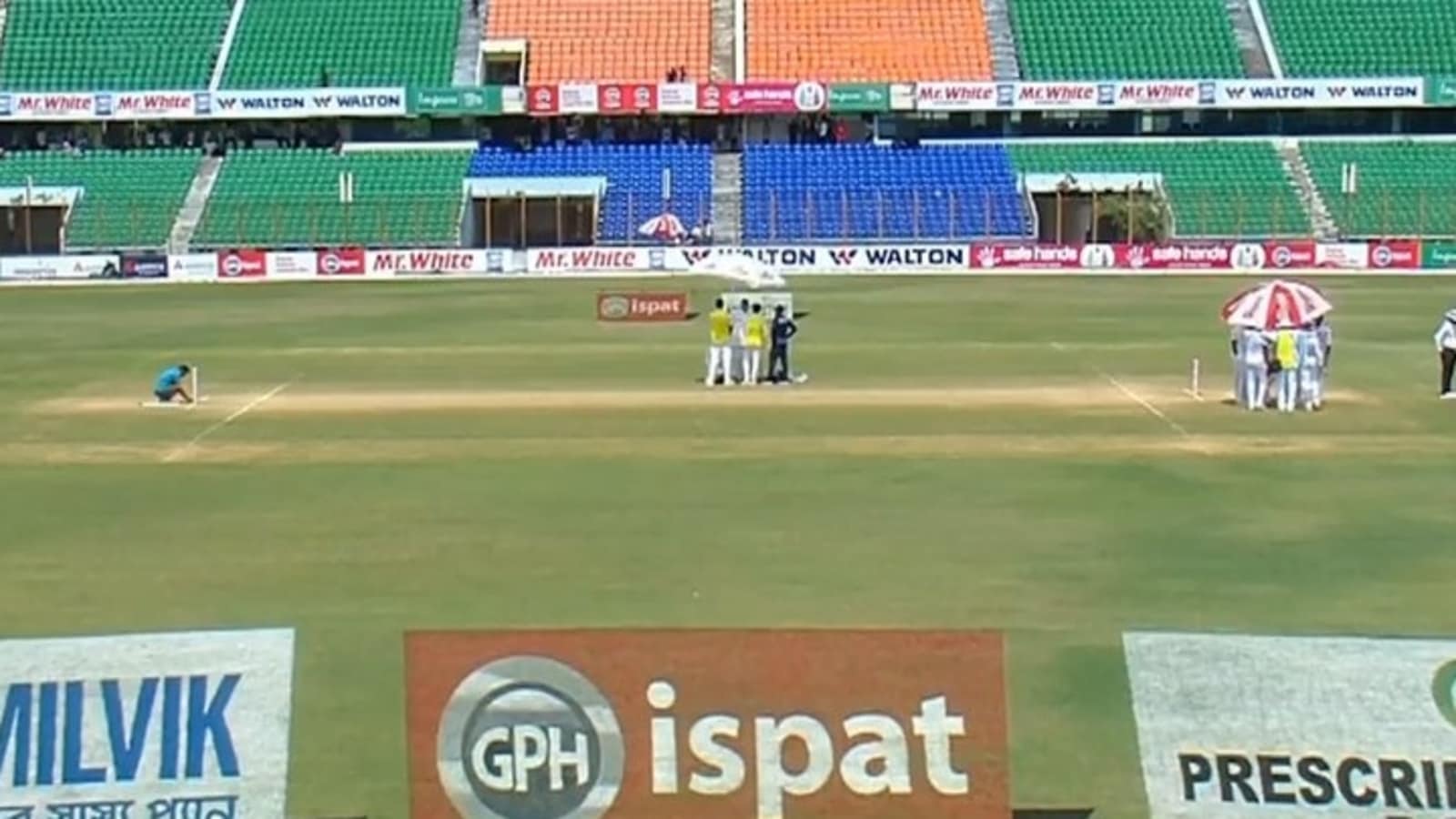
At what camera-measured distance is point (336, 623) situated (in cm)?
1647

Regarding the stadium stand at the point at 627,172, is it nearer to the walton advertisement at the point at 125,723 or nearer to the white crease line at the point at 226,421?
the white crease line at the point at 226,421

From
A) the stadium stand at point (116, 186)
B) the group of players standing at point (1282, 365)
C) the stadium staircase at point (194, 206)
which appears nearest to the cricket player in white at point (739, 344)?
the group of players standing at point (1282, 365)

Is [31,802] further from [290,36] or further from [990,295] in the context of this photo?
[290,36]

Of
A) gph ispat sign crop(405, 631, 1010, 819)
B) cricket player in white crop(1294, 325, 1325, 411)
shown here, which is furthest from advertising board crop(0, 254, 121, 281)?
gph ispat sign crop(405, 631, 1010, 819)

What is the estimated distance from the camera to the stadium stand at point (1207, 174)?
239ft

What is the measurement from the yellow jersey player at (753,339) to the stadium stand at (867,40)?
46.7 m

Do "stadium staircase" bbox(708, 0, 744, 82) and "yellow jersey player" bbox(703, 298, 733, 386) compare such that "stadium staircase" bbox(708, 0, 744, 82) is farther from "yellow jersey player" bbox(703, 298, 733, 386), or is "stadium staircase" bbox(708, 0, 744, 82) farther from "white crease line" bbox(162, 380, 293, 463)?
"white crease line" bbox(162, 380, 293, 463)

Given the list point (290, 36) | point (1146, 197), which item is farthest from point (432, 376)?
point (290, 36)

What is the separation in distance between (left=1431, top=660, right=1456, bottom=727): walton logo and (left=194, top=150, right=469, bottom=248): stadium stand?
6489 cm

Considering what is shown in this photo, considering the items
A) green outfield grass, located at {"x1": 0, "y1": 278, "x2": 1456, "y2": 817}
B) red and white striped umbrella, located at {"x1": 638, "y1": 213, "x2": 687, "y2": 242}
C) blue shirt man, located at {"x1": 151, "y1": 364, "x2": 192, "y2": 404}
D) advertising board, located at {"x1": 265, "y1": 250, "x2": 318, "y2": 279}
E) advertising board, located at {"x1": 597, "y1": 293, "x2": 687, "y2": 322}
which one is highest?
red and white striped umbrella, located at {"x1": 638, "y1": 213, "x2": 687, "y2": 242}

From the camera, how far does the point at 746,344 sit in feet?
114

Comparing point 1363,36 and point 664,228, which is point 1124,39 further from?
point 664,228

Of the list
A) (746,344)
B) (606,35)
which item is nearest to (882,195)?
(606,35)

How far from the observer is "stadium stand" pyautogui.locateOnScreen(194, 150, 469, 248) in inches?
2881
